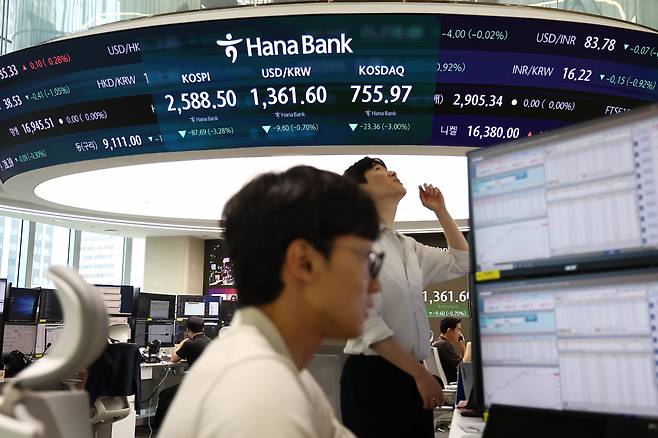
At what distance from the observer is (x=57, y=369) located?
2.43 feet

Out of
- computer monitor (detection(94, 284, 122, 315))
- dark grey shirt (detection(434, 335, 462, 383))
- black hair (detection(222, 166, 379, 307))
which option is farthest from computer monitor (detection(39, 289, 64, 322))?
black hair (detection(222, 166, 379, 307))

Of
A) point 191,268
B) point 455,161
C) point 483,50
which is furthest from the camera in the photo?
point 191,268

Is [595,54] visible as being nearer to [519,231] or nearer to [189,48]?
[189,48]

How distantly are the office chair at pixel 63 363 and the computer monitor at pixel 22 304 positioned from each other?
591 centimetres

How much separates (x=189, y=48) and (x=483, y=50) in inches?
75.3

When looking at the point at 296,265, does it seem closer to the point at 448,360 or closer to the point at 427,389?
the point at 427,389

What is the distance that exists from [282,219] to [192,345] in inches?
275

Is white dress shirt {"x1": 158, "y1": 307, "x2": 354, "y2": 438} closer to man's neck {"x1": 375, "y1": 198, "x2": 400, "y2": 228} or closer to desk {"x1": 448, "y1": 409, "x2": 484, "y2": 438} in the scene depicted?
desk {"x1": 448, "y1": 409, "x2": 484, "y2": 438}

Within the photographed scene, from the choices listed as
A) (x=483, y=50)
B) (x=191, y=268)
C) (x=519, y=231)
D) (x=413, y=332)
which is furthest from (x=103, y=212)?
(x=519, y=231)

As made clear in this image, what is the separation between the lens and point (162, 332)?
889 centimetres

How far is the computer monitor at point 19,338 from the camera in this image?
611 centimetres

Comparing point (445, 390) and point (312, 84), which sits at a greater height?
point (312, 84)

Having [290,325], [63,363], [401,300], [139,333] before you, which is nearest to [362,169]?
[401,300]

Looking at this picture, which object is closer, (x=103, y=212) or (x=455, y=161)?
(x=455, y=161)
